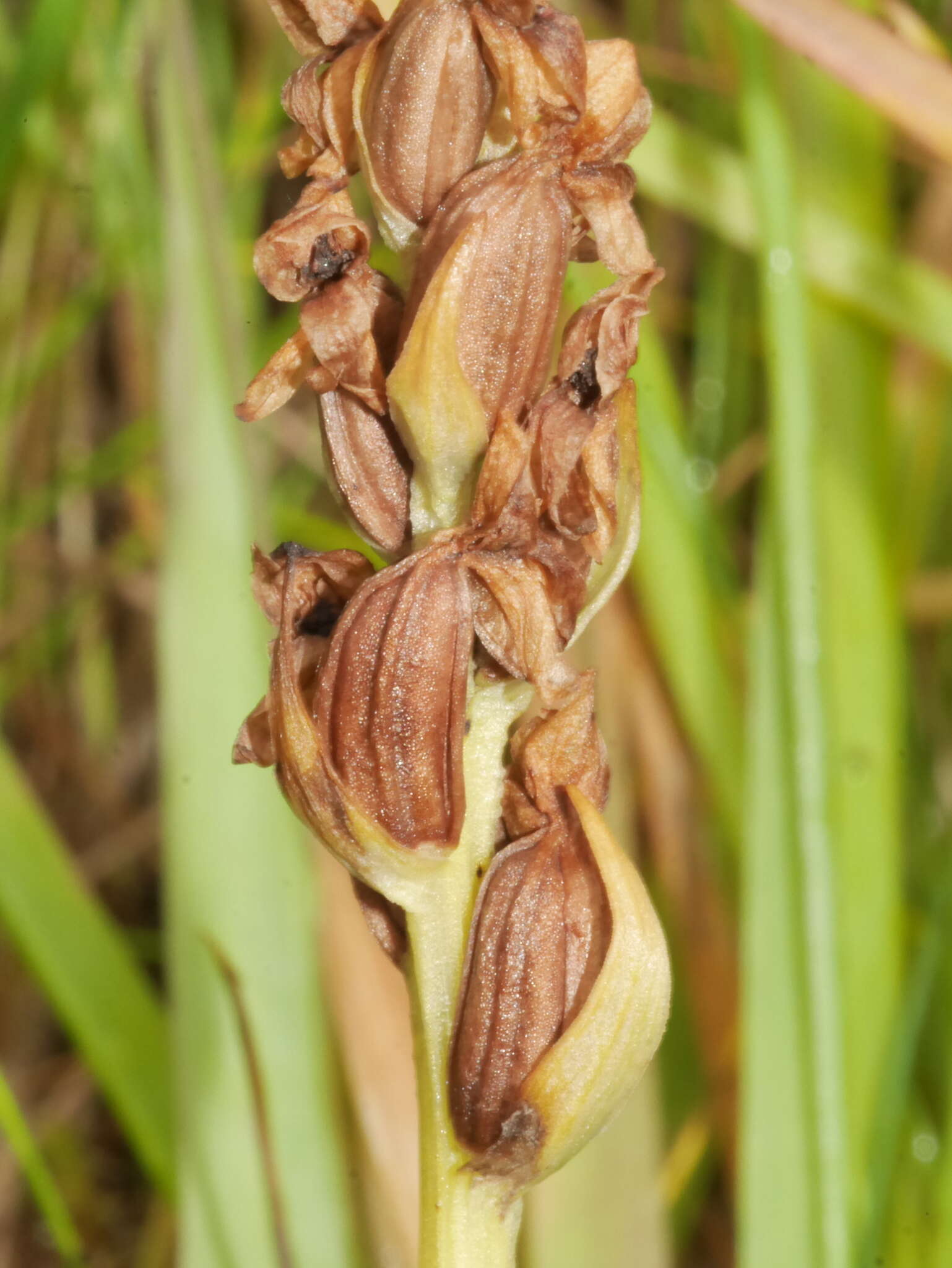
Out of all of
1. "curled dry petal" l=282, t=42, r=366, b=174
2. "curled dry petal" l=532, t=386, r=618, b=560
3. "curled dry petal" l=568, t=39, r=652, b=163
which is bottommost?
"curled dry petal" l=532, t=386, r=618, b=560

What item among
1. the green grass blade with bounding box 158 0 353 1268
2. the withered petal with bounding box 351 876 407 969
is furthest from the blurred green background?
the withered petal with bounding box 351 876 407 969

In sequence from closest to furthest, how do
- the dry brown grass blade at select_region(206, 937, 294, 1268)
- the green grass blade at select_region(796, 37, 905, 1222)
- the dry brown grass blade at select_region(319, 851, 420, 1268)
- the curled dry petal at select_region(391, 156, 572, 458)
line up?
the curled dry petal at select_region(391, 156, 572, 458)
the dry brown grass blade at select_region(206, 937, 294, 1268)
the dry brown grass blade at select_region(319, 851, 420, 1268)
the green grass blade at select_region(796, 37, 905, 1222)

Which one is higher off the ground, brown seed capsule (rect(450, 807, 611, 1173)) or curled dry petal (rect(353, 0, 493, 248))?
curled dry petal (rect(353, 0, 493, 248))

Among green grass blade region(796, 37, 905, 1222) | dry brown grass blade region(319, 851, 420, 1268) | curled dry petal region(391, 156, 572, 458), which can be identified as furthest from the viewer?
green grass blade region(796, 37, 905, 1222)

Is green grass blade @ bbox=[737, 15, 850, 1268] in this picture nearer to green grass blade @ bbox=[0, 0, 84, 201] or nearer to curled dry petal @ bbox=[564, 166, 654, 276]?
curled dry petal @ bbox=[564, 166, 654, 276]

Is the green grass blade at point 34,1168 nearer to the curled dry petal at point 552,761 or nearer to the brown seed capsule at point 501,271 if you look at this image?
the curled dry petal at point 552,761

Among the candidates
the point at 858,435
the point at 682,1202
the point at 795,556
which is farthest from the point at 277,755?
the point at 682,1202

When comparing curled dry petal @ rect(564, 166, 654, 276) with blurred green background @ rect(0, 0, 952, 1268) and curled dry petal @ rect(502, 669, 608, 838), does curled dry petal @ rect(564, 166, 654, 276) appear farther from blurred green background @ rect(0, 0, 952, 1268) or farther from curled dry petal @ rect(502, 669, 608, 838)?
blurred green background @ rect(0, 0, 952, 1268)

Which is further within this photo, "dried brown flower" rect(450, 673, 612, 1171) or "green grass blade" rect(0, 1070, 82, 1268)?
"green grass blade" rect(0, 1070, 82, 1268)
